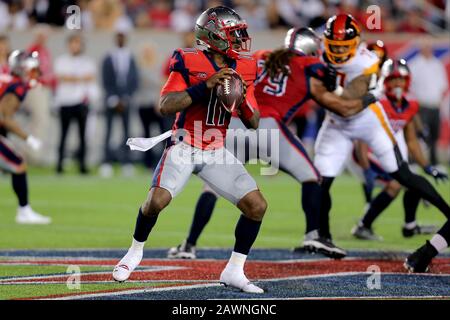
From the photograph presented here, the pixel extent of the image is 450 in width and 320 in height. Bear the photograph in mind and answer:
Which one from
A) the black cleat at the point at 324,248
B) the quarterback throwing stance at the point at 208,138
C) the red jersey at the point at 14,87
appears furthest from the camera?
the red jersey at the point at 14,87

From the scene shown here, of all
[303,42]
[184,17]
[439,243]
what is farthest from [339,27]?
[184,17]

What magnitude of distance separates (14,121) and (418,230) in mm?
3842

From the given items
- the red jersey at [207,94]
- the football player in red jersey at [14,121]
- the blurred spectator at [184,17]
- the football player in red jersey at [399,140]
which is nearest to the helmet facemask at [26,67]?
the football player in red jersey at [14,121]

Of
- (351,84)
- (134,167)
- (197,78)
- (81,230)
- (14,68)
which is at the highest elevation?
(197,78)

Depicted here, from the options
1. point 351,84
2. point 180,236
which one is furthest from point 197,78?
point 180,236

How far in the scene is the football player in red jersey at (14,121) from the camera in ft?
29.3

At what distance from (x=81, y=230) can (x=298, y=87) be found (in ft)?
8.92

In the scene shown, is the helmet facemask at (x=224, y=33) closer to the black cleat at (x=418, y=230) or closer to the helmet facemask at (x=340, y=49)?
the helmet facemask at (x=340, y=49)

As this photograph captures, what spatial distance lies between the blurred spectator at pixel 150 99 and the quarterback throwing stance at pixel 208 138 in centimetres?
879

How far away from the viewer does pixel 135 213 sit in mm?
10086

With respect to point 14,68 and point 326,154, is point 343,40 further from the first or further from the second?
point 14,68

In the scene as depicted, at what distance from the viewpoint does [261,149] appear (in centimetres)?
708

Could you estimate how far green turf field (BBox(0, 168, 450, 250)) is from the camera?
8102mm
